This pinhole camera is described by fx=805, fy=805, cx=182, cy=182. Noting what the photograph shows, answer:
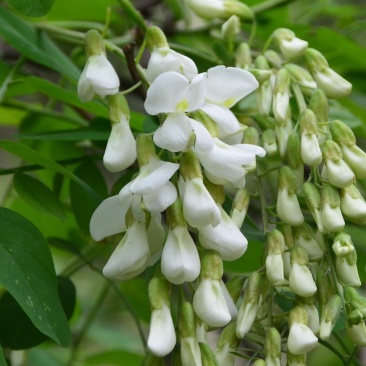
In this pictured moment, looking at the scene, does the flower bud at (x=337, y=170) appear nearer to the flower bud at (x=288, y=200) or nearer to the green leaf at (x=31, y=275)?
the flower bud at (x=288, y=200)

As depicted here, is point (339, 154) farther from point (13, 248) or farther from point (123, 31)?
point (123, 31)

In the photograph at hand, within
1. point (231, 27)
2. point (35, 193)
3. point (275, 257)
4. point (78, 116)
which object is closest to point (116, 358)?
point (78, 116)

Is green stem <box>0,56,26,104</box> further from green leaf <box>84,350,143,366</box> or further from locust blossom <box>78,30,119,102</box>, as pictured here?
green leaf <box>84,350,143,366</box>

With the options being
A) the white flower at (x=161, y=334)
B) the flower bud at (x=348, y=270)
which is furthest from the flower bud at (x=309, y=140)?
the white flower at (x=161, y=334)

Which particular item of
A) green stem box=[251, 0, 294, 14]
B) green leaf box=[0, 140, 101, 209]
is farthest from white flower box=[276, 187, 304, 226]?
green stem box=[251, 0, 294, 14]

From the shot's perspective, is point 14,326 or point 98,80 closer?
point 98,80

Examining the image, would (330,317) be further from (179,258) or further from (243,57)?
(243,57)

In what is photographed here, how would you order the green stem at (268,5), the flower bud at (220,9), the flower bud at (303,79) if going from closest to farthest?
the flower bud at (303,79) < the flower bud at (220,9) < the green stem at (268,5)
